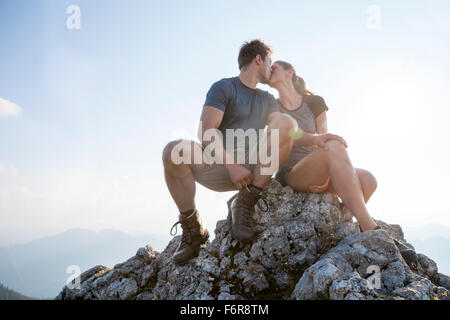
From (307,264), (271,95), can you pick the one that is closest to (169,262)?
(307,264)

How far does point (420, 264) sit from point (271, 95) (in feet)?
15.0

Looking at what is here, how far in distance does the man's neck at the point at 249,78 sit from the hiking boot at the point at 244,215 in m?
2.47

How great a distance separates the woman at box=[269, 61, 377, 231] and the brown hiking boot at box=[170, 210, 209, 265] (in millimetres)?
2142

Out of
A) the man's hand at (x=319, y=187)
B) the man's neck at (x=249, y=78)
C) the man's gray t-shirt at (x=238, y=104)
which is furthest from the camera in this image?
the man's neck at (x=249, y=78)

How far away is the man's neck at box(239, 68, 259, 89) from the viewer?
20.9ft

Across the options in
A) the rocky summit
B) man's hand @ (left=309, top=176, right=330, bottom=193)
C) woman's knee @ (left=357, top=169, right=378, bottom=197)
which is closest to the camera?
the rocky summit

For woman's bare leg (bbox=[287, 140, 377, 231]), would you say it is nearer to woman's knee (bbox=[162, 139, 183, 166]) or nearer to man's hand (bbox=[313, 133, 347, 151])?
man's hand (bbox=[313, 133, 347, 151])

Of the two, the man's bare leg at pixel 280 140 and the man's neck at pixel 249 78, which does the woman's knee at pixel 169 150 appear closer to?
the man's bare leg at pixel 280 140

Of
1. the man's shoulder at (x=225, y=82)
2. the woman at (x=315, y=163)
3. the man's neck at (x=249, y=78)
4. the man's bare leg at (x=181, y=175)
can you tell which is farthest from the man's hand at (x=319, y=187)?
the man's shoulder at (x=225, y=82)

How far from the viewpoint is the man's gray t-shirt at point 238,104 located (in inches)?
225

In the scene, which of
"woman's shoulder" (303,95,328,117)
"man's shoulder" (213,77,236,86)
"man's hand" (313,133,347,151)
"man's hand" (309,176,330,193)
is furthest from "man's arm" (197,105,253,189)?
"woman's shoulder" (303,95,328,117)

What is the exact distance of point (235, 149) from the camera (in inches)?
232
